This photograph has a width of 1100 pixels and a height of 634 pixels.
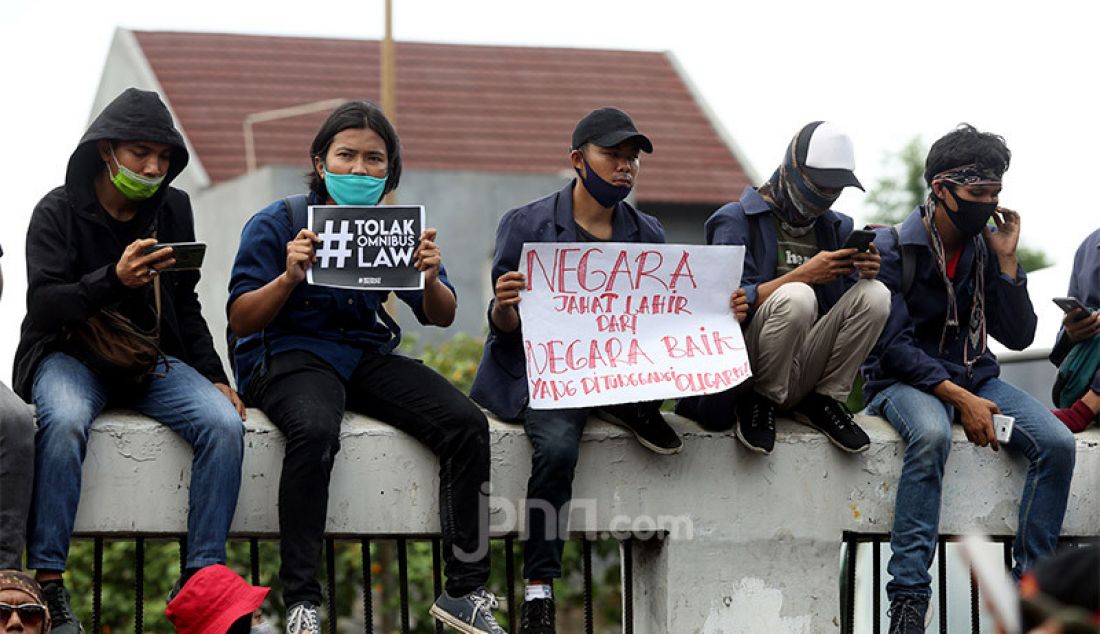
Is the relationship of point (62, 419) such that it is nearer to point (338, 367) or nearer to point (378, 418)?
point (338, 367)

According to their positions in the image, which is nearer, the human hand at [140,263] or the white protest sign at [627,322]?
the human hand at [140,263]

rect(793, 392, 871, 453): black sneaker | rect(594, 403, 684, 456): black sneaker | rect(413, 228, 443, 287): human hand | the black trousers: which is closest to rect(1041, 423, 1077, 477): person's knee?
rect(793, 392, 871, 453): black sneaker

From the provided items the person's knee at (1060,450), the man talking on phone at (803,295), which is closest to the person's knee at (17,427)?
the man talking on phone at (803,295)

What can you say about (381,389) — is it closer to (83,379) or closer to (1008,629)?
(83,379)

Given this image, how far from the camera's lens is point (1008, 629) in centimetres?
268

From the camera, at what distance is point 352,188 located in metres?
6.11

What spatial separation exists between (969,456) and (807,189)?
4.30 ft

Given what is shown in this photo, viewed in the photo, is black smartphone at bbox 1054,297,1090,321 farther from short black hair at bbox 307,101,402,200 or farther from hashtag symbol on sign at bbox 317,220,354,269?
hashtag symbol on sign at bbox 317,220,354,269

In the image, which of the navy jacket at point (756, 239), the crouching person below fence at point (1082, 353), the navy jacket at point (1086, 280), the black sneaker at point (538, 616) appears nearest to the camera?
the black sneaker at point (538, 616)

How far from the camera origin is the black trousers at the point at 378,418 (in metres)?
5.69

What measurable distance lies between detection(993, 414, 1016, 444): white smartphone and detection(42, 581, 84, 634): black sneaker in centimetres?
354

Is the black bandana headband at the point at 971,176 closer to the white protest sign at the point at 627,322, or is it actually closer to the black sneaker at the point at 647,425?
the white protest sign at the point at 627,322

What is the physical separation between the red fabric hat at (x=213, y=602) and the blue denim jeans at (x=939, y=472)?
7.92 feet

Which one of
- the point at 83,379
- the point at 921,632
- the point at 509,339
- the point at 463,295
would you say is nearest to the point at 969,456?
the point at 921,632
